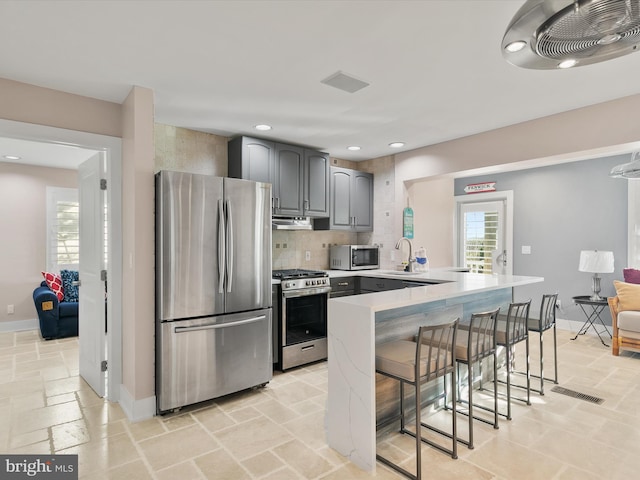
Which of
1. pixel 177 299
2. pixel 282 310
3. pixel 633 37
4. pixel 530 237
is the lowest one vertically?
pixel 282 310

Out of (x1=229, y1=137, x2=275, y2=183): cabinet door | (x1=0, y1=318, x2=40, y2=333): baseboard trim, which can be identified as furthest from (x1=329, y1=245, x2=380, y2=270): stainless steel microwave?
(x1=0, y1=318, x2=40, y2=333): baseboard trim

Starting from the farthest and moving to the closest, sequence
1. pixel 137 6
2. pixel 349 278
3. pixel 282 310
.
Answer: pixel 349 278
pixel 282 310
pixel 137 6

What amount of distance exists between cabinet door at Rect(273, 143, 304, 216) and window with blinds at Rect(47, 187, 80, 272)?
3.82 metres

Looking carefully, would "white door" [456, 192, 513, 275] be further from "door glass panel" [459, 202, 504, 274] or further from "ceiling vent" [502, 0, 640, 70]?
"ceiling vent" [502, 0, 640, 70]

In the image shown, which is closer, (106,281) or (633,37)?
(633,37)

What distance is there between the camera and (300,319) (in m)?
3.96

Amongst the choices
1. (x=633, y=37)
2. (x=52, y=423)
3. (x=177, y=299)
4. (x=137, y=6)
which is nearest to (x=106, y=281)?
(x=177, y=299)

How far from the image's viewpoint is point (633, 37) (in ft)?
5.08

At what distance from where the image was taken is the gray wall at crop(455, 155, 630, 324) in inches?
202

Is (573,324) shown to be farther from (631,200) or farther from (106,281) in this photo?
(106,281)

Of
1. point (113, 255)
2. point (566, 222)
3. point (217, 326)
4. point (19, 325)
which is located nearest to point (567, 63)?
point (217, 326)

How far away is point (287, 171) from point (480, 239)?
4065 millimetres

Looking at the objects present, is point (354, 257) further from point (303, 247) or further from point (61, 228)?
point (61, 228)

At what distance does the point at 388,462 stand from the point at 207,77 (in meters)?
2.74
